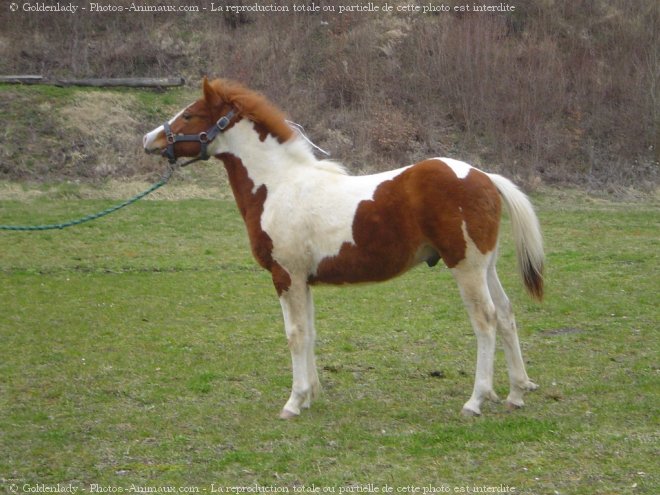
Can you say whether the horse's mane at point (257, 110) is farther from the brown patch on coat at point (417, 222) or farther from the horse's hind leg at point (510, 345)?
the horse's hind leg at point (510, 345)

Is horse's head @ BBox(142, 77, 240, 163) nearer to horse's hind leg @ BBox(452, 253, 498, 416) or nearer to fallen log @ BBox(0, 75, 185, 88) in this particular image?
horse's hind leg @ BBox(452, 253, 498, 416)

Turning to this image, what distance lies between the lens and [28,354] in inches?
355

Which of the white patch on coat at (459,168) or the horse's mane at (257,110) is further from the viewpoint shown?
the horse's mane at (257,110)

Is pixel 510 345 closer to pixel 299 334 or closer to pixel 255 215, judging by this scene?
pixel 299 334

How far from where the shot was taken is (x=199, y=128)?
7648 millimetres

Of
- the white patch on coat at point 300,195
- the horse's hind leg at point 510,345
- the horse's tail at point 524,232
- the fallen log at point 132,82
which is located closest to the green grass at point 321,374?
the horse's hind leg at point 510,345

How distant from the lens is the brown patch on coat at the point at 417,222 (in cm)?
677

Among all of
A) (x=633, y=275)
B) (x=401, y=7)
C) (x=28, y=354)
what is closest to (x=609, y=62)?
(x=401, y=7)

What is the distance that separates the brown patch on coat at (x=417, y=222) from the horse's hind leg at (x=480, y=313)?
0.33 feet

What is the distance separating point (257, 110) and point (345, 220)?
1322 mm

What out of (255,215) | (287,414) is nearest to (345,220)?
(255,215)

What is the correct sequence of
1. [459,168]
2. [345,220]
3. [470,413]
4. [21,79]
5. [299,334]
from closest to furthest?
[470,413] < [459,168] < [345,220] < [299,334] < [21,79]

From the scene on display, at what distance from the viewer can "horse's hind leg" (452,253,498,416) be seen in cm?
679

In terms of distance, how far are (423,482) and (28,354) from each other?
514 cm
